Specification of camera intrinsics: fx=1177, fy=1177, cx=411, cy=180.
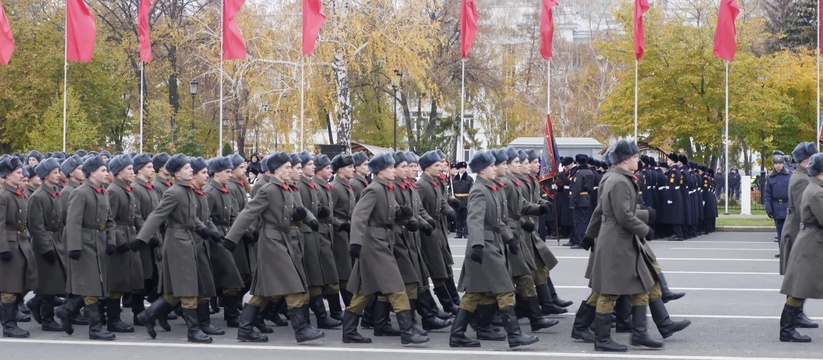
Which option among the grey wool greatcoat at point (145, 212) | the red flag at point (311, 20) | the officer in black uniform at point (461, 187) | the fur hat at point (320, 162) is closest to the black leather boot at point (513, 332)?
the fur hat at point (320, 162)

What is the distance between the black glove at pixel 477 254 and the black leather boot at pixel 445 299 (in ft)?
7.56

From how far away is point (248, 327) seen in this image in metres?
11.1

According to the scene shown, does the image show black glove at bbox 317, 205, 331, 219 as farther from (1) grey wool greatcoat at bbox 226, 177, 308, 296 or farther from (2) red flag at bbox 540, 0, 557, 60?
(2) red flag at bbox 540, 0, 557, 60

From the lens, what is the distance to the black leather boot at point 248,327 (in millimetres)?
11133

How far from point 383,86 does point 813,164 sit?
4136 cm

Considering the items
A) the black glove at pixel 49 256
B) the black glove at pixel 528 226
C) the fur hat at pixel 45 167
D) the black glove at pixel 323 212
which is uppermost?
the fur hat at pixel 45 167

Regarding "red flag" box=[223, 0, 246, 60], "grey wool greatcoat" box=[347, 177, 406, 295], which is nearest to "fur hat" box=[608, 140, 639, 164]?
"grey wool greatcoat" box=[347, 177, 406, 295]

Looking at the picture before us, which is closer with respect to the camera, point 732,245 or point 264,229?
point 264,229

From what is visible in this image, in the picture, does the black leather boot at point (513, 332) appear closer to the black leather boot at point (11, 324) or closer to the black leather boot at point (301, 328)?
the black leather boot at point (301, 328)

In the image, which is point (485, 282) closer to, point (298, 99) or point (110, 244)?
point (110, 244)

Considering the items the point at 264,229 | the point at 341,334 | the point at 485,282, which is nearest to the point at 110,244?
the point at 264,229

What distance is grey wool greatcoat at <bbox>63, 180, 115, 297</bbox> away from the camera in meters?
11.4

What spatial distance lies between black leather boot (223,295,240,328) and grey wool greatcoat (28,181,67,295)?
1665 mm

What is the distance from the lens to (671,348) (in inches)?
418
